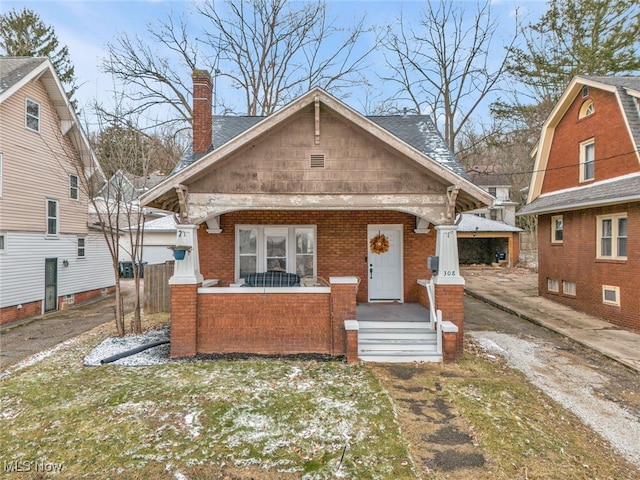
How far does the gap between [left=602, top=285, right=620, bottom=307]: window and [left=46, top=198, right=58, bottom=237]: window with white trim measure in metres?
19.7

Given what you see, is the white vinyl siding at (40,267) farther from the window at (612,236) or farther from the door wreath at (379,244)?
the window at (612,236)

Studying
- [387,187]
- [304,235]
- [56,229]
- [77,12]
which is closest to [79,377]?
[304,235]

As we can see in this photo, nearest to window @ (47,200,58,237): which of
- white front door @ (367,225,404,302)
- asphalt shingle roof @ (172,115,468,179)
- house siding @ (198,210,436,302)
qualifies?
asphalt shingle roof @ (172,115,468,179)

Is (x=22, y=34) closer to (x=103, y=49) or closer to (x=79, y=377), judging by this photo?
(x=103, y=49)

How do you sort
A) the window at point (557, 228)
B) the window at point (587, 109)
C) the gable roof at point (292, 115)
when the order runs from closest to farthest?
the gable roof at point (292, 115) < the window at point (587, 109) < the window at point (557, 228)

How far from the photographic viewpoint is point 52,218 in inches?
535

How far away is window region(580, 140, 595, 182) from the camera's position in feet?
40.6

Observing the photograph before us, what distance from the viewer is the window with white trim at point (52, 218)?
527 inches

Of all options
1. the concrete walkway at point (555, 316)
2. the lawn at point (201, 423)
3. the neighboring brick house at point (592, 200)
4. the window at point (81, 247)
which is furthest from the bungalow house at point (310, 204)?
the window at point (81, 247)

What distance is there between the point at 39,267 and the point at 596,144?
20203mm

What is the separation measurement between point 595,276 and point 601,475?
1003 centimetres

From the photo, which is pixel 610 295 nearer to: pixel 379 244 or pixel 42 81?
pixel 379 244

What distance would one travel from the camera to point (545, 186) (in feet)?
49.9

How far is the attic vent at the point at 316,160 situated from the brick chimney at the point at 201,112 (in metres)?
3.67
